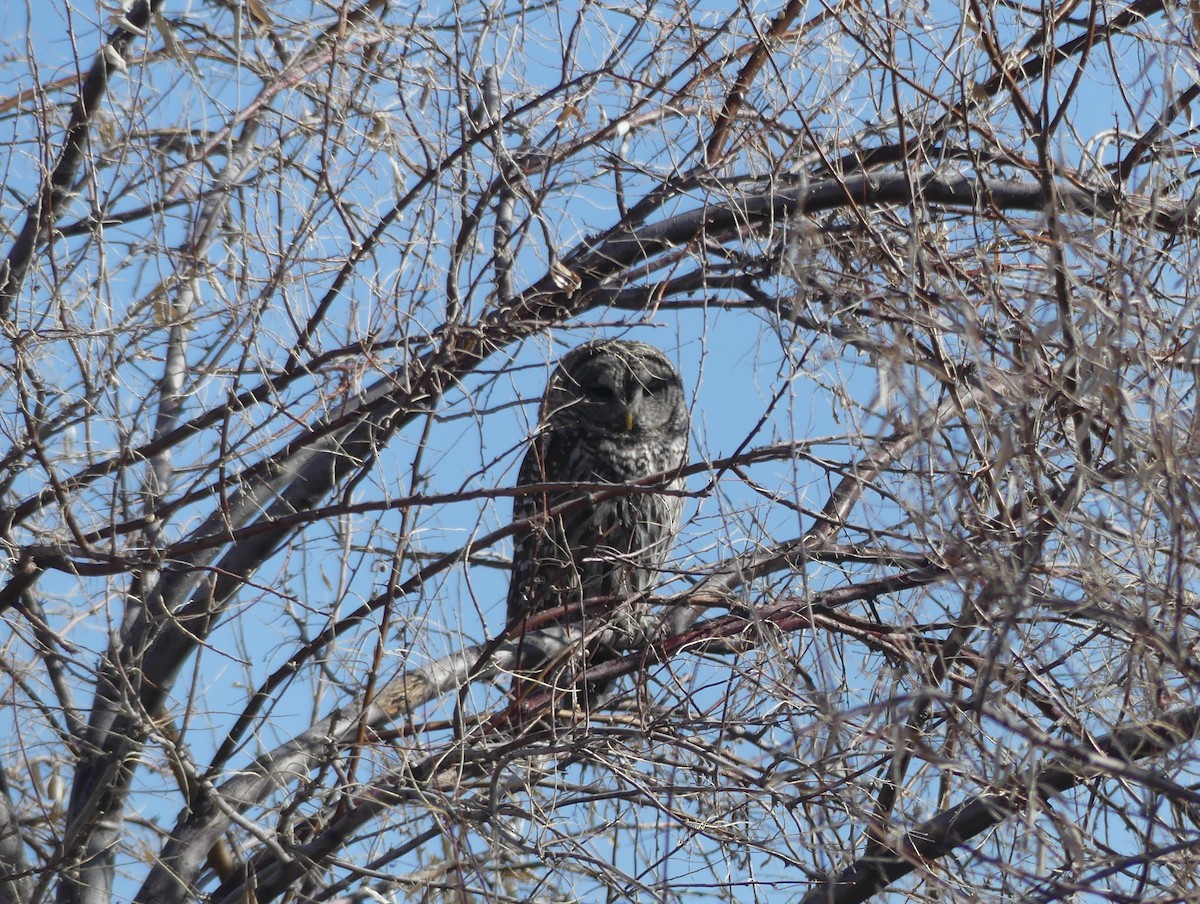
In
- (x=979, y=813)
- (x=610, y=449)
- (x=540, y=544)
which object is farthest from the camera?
(x=610, y=449)

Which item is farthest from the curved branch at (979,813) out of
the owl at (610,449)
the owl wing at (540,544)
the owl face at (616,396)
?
the owl face at (616,396)

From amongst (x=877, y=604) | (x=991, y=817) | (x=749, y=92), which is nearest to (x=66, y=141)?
(x=749, y=92)

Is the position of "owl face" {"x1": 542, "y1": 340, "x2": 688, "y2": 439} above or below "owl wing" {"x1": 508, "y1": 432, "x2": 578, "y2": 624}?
above

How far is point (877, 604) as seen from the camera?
14.4 feet

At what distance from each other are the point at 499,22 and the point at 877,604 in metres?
2.28

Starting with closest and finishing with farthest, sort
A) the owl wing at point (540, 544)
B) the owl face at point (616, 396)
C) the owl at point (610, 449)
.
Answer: the owl wing at point (540, 544) < the owl at point (610, 449) < the owl face at point (616, 396)

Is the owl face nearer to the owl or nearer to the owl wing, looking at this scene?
the owl

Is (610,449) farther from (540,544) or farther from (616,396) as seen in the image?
(540,544)

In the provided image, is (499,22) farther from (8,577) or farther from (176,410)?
(8,577)

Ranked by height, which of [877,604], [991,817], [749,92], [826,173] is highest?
[749,92]

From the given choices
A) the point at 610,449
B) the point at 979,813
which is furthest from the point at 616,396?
the point at 979,813

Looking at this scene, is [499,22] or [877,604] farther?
[499,22]

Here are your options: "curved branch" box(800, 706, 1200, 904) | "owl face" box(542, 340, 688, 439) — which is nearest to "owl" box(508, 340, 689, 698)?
"owl face" box(542, 340, 688, 439)

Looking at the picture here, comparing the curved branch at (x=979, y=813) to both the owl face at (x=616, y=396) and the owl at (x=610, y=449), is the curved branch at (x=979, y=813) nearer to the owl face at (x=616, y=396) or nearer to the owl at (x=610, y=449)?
the owl at (x=610, y=449)
